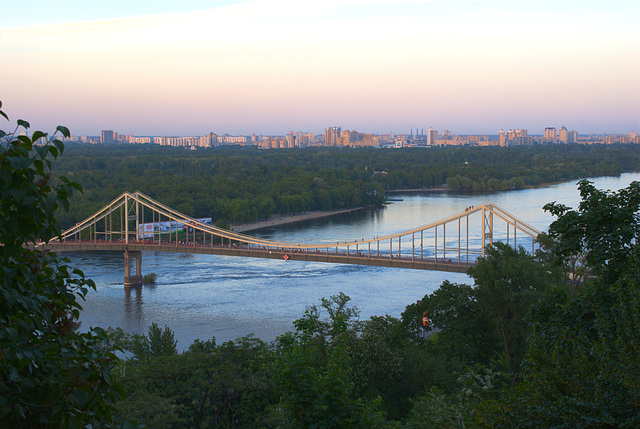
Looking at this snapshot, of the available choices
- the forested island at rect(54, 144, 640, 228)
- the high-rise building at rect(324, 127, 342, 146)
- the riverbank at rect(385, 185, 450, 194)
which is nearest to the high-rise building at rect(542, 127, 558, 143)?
the high-rise building at rect(324, 127, 342, 146)

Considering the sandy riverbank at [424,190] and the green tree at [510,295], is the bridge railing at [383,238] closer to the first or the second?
the green tree at [510,295]

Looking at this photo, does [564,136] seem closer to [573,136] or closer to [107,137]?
[573,136]

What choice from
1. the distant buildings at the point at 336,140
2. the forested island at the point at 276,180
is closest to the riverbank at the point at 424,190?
the forested island at the point at 276,180

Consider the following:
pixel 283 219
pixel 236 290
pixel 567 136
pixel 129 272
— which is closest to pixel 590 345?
pixel 236 290

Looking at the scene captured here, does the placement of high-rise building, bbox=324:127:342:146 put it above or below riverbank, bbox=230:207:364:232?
above

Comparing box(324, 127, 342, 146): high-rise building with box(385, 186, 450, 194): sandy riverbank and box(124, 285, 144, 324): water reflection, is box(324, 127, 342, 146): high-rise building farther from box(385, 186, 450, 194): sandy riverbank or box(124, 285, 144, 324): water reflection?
box(124, 285, 144, 324): water reflection

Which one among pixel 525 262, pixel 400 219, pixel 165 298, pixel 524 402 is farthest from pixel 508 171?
pixel 524 402

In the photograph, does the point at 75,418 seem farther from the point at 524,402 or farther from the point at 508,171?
the point at 508,171
